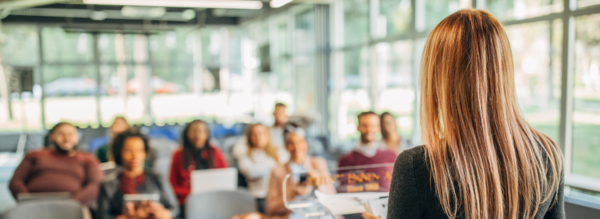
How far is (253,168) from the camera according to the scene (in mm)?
4594

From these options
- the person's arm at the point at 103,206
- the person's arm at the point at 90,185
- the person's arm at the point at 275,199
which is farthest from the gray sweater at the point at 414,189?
the person's arm at the point at 90,185

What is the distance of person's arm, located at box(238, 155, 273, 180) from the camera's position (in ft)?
15.0

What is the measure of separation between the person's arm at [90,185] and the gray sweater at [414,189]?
13.4 ft

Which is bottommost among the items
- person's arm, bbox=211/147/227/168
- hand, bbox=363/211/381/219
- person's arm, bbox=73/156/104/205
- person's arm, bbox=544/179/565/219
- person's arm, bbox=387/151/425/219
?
person's arm, bbox=73/156/104/205

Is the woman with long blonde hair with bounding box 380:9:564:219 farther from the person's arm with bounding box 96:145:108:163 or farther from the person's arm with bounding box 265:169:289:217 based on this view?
the person's arm with bounding box 96:145:108:163

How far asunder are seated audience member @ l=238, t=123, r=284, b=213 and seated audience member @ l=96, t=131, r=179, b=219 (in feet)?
3.39

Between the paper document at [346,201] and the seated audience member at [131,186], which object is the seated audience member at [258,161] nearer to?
the seated audience member at [131,186]

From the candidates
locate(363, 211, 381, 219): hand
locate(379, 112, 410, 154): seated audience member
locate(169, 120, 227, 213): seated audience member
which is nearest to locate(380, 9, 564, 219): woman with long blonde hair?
locate(363, 211, 381, 219): hand

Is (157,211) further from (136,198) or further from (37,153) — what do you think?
(37,153)

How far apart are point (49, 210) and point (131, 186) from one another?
62 centimetres

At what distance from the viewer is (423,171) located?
3.06ft

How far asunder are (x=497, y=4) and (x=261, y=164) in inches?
124

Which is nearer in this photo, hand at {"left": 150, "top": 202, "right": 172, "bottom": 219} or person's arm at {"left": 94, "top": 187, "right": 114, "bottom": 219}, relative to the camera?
hand at {"left": 150, "top": 202, "right": 172, "bottom": 219}

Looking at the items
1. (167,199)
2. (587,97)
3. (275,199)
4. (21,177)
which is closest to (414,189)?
(275,199)
